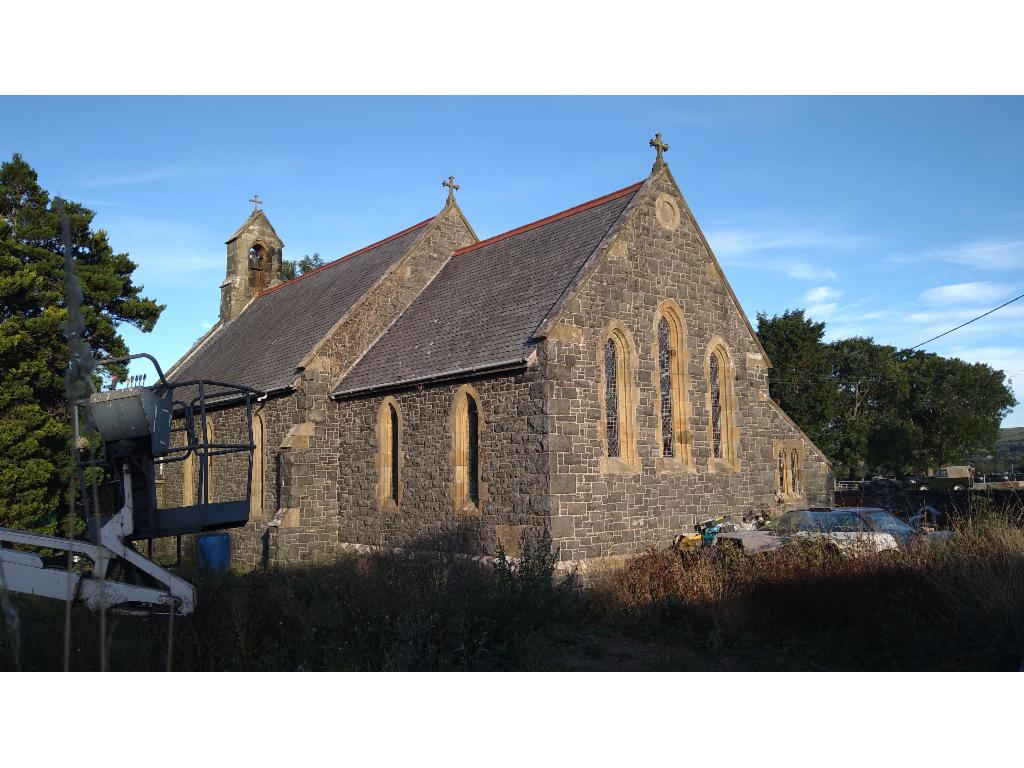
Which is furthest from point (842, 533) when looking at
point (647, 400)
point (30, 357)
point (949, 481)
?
point (949, 481)

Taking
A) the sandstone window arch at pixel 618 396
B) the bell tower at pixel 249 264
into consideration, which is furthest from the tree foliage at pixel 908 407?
the sandstone window arch at pixel 618 396

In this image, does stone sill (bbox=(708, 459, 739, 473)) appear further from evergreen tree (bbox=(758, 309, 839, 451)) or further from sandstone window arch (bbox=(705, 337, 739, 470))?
evergreen tree (bbox=(758, 309, 839, 451))

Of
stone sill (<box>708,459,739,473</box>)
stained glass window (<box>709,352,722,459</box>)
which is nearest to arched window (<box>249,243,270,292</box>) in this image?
stained glass window (<box>709,352,722,459</box>)

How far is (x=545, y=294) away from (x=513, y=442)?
3489 millimetres

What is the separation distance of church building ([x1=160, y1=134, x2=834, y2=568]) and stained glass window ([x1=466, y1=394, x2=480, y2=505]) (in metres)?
0.04

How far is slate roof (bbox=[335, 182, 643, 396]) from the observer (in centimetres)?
1630

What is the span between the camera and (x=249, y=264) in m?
33.1

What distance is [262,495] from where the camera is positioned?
21.4 meters

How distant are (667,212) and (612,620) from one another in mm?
10096

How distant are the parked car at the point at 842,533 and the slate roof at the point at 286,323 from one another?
41.2 ft

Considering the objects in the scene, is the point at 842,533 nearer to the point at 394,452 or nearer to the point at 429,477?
the point at 429,477

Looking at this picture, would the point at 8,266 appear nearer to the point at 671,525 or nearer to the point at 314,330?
the point at 314,330

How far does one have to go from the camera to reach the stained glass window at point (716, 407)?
1847 cm

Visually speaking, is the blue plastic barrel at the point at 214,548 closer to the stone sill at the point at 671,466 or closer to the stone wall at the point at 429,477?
the stone wall at the point at 429,477
